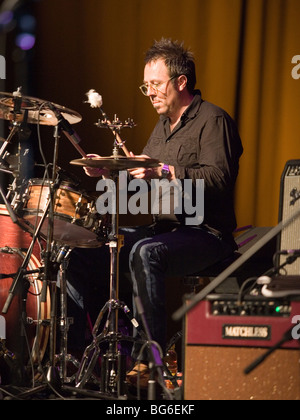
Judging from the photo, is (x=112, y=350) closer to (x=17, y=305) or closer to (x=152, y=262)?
(x=152, y=262)

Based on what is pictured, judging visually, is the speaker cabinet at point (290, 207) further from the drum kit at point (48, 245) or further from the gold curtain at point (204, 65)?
the gold curtain at point (204, 65)

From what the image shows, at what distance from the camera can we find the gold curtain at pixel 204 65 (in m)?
3.65

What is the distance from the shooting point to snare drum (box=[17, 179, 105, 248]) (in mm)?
2719

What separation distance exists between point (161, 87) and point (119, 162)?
806 mm

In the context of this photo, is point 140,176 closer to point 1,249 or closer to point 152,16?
point 1,249

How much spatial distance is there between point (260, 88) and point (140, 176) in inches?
56.5

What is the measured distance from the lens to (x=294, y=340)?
5.92ft

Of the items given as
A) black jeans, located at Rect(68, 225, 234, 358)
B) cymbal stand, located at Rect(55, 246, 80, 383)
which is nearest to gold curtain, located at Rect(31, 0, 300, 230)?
black jeans, located at Rect(68, 225, 234, 358)

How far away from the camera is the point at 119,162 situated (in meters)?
2.47

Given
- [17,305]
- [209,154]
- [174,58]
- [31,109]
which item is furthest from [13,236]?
[174,58]

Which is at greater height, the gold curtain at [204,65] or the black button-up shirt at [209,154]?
the gold curtain at [204,65]

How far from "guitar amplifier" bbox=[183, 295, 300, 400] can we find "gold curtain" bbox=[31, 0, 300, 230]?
74.9 inches

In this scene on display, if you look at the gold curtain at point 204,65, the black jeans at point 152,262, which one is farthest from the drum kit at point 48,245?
the gold curtain at point 204,65

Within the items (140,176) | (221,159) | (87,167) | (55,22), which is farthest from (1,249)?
(55,22)
